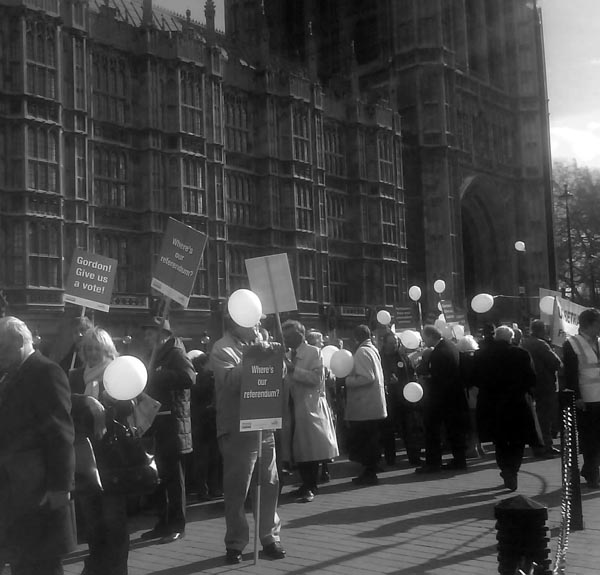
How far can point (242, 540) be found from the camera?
634 centimetres

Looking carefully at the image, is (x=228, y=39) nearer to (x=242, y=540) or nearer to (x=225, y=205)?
(x=225, y=205)

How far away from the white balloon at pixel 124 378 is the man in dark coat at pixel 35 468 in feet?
3.23

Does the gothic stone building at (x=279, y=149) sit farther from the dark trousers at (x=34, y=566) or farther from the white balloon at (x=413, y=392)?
the dark trousers at (x=34, y=566)

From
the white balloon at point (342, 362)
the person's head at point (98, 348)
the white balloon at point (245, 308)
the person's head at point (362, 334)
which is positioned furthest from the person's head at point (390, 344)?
the person's head at point (98, 348)

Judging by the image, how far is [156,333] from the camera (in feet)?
24.8

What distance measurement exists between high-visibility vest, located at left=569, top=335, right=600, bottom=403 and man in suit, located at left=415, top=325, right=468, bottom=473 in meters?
1.94

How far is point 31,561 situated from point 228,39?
32.9 m

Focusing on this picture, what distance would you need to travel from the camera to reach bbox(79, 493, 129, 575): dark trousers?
5.48 metres

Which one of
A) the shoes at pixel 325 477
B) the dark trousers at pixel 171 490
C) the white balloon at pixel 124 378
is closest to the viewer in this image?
the white balloon at pixel 124 378

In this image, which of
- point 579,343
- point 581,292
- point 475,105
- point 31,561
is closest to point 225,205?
point 475,105

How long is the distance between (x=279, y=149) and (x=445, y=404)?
70.9ft

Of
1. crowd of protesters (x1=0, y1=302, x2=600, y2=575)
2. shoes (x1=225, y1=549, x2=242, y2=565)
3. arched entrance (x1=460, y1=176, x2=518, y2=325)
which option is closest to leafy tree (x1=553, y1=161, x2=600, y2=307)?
arched entrance (x1=460, y1=176, x2=518, y2=325)

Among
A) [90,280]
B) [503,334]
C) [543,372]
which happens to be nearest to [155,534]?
[90,280]

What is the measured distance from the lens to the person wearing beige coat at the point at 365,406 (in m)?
10.2
